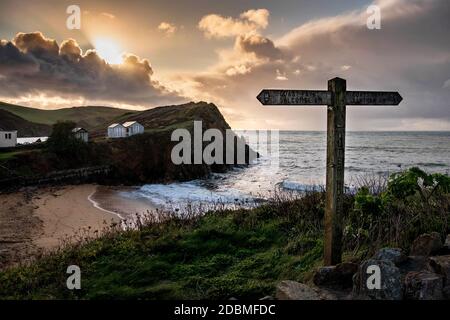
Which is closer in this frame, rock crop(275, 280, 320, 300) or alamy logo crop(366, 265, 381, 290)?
alamy logo crop(366, 265, 381, 290)

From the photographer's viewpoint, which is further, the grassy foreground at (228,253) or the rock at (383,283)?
the grassy foreground at (228,253)

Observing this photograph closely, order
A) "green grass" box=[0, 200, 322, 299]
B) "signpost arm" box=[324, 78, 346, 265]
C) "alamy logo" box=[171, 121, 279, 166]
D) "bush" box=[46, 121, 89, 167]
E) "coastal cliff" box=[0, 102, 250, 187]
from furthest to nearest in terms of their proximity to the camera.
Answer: "alamy logo" box=[171, 121, 279, 166] < "bush" box=[46, 121, 89, 167] < "coastal cliff" box=[0, 102, 250, 187] < "green grass" box=[0, 200, 322, 299] < "signpost arm" box=[324, 78, 346, 265]

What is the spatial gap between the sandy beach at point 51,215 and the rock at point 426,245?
8.51 m

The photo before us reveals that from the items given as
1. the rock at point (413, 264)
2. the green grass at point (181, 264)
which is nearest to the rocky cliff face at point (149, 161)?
the green grass at point (181, 264)

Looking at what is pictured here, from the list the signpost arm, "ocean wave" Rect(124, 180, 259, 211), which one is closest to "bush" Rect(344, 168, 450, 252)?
the signpost arm

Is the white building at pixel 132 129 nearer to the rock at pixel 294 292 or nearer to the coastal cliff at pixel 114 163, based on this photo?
the coastal cliff at pixel 114 163

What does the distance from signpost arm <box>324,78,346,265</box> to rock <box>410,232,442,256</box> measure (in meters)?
1.27

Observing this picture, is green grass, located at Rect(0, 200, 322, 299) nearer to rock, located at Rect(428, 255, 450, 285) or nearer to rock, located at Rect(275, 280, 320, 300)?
rock, located at Rect(275, 280, 320, 300)

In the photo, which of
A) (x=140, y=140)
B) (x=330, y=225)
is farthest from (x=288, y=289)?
(x=140, y=140)

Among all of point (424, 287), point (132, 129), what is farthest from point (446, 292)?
point (132, 129)

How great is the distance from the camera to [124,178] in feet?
127

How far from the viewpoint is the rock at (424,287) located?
423cm

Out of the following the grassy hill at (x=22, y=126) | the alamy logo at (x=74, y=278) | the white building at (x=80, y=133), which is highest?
the grassy hill at (x=22, y=126)

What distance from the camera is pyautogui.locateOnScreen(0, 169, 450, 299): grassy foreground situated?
604 cm
